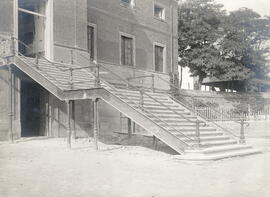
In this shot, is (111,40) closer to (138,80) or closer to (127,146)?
(138,80)

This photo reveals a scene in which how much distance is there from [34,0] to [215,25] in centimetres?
2197

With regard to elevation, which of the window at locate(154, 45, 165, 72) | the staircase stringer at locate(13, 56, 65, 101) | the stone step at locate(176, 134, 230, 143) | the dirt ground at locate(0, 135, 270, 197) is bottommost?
the dirt ground at locate(0, 135, 270, 197)

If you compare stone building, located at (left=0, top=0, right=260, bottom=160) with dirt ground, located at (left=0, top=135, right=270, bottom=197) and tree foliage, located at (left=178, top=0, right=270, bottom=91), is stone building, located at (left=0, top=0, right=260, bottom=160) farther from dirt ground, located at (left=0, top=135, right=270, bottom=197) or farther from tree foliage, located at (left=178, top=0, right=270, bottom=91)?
tree foliage, located at (left=178, top=0, right=270, bottom=91)

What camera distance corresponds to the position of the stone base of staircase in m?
10.9

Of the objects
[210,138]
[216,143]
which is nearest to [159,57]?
[210,138]

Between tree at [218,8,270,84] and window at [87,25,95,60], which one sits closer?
window at [87,25,95,60]

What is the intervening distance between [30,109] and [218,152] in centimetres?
865

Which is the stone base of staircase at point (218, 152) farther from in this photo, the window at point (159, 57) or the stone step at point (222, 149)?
the window at point (159, 57)

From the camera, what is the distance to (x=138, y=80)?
22.7 m

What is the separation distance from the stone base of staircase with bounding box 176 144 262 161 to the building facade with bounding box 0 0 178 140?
510 centimetres

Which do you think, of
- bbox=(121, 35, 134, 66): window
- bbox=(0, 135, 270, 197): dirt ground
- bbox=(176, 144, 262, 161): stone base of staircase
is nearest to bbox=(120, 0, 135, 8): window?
bbox=(121, 35, 134, 66): window

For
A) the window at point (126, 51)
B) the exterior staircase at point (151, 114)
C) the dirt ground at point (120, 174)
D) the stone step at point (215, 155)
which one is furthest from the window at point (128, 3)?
the stone step at point (215, 155)

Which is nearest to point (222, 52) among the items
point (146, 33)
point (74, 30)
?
point (146, 33)

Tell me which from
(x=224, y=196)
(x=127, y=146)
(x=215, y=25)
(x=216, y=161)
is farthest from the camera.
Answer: (x=215, y=25)
